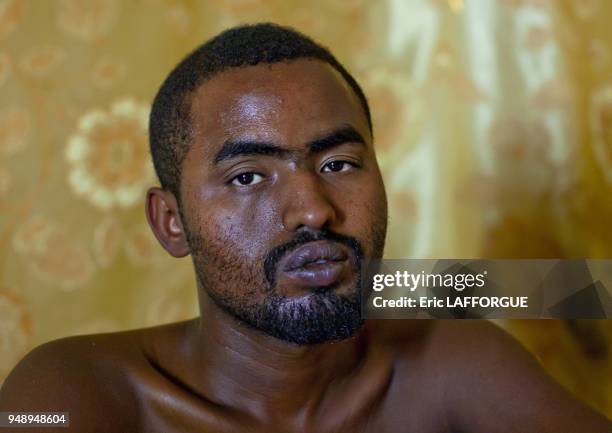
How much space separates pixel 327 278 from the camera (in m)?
0.90

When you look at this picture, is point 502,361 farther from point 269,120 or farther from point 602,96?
point 602,96

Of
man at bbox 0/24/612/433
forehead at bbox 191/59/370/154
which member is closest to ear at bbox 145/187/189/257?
man at bbox 0/24/612/433

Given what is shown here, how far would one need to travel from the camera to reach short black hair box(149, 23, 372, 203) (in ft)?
3.32

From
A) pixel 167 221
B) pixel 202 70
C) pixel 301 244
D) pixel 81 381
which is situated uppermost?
pixel 202 70

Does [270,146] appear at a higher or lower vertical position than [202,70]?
lower

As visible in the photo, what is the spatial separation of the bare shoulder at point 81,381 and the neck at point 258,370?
0.29ft

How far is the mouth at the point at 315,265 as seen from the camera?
889 millimetres

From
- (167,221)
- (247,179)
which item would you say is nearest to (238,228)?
(247,179)

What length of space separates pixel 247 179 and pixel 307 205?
0.10 m

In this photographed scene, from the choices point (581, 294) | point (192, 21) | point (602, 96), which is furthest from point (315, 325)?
point (602, 96)

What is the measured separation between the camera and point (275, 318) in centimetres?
93

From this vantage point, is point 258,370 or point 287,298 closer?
point 287,298

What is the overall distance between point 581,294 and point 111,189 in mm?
953

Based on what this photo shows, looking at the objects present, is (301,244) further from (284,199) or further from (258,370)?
(258,370)
